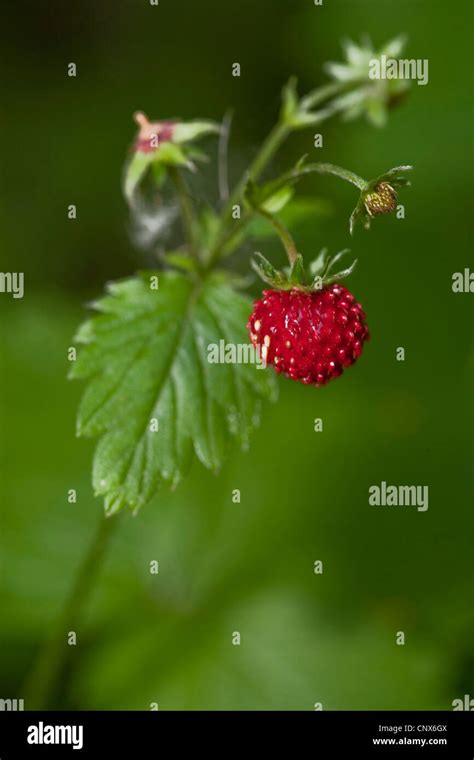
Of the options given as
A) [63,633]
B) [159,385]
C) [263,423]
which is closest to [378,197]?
[159,385]

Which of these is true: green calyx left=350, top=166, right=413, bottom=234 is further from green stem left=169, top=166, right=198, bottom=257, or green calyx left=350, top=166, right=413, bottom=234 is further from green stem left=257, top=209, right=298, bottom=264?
green stem left=169, top=166, right=198, bottom=257

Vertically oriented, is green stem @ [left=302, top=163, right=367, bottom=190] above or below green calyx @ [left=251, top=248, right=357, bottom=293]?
above

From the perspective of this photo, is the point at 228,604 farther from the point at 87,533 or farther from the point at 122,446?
the point at 122,446

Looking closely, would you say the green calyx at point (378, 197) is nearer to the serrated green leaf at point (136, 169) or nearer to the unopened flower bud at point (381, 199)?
the unopened flower bud at point (381, 199)
